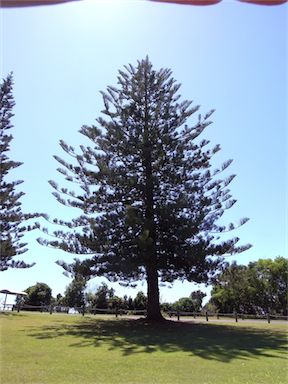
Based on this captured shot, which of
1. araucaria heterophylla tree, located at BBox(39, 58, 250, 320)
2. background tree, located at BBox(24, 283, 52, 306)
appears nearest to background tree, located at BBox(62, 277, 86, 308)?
background tree, located at BBox(24, 283, 52, 306)

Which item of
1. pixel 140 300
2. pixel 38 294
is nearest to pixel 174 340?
pixel 140 300

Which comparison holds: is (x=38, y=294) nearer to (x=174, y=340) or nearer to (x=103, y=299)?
(x=103, y=299)

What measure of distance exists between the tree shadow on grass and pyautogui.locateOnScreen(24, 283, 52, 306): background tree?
29301 millimetres

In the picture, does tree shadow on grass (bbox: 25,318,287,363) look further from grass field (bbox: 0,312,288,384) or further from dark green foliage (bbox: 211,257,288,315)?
dark green foliage (bbox: 211,257,288,315)

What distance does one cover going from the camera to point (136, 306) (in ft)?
128

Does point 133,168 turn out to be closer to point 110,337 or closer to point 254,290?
point 110,337

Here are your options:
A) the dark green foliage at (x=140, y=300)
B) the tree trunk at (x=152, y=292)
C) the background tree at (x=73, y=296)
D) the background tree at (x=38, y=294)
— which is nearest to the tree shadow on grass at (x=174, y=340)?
the tree trunk at (x=152, y=292)

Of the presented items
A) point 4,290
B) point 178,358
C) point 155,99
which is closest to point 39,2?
point 178,358

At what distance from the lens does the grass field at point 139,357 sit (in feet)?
26.0

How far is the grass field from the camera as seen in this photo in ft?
26.0

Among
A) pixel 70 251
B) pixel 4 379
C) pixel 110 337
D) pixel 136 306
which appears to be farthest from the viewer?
pixel 136 306

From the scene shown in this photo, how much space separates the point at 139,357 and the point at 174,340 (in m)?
3.38

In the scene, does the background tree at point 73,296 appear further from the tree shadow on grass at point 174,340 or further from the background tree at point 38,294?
the tree shadow on grass at point 174,340

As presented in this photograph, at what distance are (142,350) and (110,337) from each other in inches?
116
